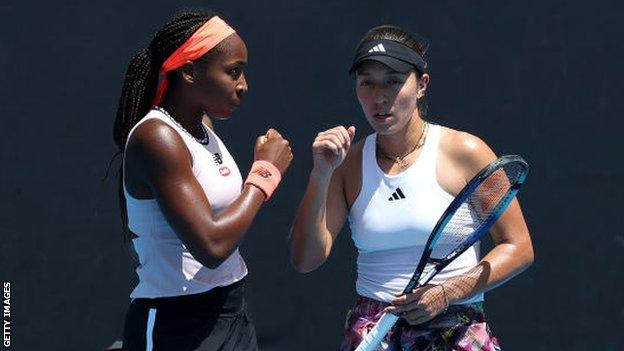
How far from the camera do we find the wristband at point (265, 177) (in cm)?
277

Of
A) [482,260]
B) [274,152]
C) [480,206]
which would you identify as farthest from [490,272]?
Answer: [274,152]

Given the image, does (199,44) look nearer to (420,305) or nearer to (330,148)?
(330,148)

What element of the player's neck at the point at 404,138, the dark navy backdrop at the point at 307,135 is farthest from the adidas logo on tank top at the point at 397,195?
the dark navy backdrop at the point at 307,135

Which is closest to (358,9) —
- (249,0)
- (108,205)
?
(249,0)

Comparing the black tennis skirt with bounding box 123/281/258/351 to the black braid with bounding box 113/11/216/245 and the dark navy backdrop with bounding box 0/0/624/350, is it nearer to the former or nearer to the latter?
the black braid with bounding box 113/11/216/245

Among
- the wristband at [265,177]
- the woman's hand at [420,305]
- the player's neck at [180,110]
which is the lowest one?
the woman's hand at [420,305]

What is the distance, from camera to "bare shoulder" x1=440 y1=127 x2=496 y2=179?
3.14m

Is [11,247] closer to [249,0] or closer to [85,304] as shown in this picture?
[85,304]

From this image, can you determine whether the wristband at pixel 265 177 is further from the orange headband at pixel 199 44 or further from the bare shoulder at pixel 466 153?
the bare shoulder at pixel 466 153

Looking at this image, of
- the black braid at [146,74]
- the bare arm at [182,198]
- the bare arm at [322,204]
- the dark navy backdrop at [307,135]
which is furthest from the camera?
the dark navy backdrop at [307,135]

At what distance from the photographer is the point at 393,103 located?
308 cm

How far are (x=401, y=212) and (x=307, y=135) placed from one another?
4.30 ft

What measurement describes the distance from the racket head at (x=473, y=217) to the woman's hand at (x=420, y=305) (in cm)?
4

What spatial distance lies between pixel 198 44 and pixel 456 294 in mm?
940
